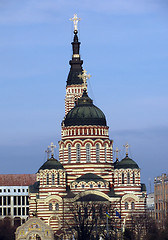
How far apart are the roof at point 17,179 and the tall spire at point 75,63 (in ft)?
69.0

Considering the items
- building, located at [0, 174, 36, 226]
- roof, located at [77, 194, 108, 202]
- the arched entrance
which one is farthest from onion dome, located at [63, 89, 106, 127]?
building, located at [0, 174, 36, 226]

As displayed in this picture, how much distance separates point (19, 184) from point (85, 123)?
127 ft

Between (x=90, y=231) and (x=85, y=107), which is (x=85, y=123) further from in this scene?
(x=90, y=231)

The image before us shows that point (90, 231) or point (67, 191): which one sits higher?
point (67, 191)

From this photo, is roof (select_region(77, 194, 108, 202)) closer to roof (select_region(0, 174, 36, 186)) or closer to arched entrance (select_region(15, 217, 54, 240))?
arched entrance (select_region(15, 217, 54, 240))

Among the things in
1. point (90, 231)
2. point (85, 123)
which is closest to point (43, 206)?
point (85, 123)

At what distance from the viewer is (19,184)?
156750 millimetres

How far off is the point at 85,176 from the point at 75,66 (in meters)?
30.3

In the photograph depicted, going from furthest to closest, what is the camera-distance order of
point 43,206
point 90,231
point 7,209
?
point 7,209 → point 43,206 → point 90,231

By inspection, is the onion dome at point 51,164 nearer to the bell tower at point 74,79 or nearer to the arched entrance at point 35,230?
the arched entrance at point 35,230

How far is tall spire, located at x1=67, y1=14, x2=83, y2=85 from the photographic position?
144375 mm

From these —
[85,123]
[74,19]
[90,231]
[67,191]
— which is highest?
[74,19]

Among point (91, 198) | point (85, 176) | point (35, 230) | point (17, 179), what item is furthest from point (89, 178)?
point (17, 179)

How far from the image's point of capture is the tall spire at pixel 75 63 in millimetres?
144375
